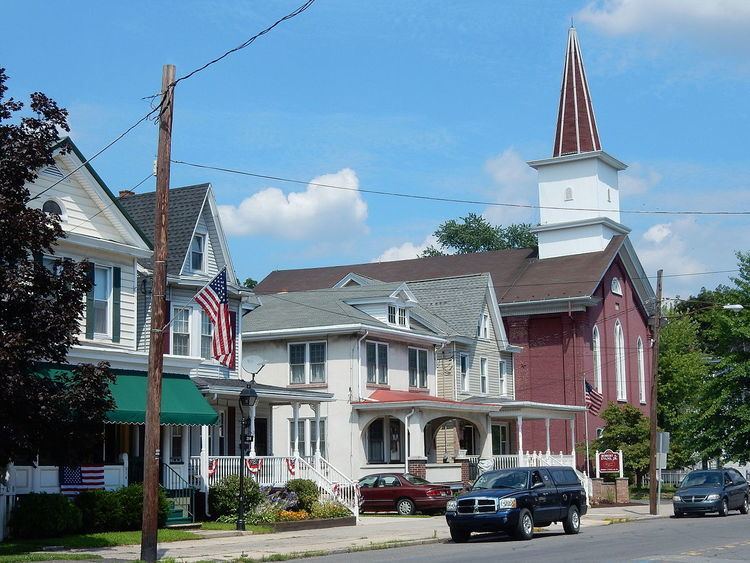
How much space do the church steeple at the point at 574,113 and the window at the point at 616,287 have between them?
8206 millimetres

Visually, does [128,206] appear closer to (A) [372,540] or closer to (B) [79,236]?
(B) [79,236]

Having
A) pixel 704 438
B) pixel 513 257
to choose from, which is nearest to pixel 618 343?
pixel 513 257

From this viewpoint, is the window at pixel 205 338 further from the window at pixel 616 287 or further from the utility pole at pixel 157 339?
the window at pixel 616 287

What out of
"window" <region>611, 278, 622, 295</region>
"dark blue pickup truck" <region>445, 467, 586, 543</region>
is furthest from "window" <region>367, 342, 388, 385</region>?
"window" <region>611, 278, 622, 295</region>

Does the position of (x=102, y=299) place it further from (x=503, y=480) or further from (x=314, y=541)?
(x=503, y=480)

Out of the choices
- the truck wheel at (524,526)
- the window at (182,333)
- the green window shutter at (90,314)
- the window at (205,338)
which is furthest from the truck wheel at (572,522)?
the window at (182,333)

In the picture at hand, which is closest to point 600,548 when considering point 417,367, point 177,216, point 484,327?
point 177,216

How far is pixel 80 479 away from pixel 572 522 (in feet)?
40.3

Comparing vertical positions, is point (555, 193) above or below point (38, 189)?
above

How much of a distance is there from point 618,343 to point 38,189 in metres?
44.3

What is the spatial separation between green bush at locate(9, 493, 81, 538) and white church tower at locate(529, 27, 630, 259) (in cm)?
4635

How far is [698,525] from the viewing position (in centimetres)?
3095

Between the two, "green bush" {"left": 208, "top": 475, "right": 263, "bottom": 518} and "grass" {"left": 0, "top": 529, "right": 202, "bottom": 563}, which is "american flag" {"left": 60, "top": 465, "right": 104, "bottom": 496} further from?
"green bush" {"left": 208, "top": 475, "right": 263, "bottom": 518}

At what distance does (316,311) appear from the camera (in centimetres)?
4516
